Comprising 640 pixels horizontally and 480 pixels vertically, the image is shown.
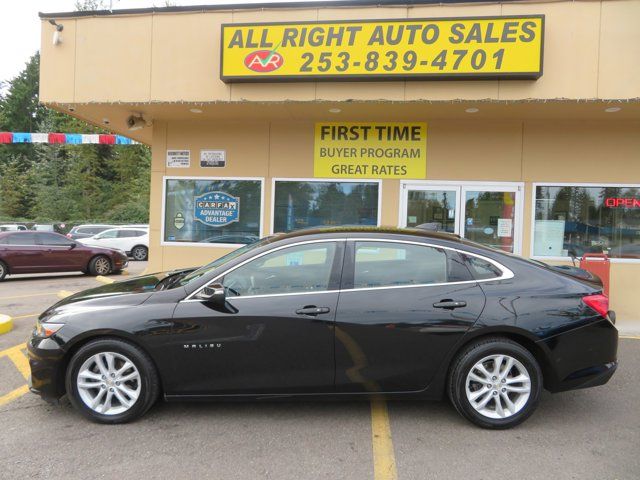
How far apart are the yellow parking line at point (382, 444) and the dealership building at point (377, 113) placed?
4698 millimetres

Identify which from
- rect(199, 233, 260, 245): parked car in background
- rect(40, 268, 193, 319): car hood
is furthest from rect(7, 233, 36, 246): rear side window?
rect(40, 268, 193, 319): car hood

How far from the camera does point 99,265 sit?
14.2 m

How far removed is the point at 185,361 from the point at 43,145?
48.6 metres

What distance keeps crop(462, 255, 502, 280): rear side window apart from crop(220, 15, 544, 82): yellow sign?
3.89 metres

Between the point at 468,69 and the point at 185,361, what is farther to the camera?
the point at 468,69

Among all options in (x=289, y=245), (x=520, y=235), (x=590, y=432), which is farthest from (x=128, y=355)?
(x=520, y=235)

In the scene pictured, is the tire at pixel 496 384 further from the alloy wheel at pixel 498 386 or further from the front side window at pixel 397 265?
the front side window at pixel 397 265

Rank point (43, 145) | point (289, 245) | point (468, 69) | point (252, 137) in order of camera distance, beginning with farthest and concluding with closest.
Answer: point (43, 145) → point (252, 137) → point (468, 69) → point (289, 245)

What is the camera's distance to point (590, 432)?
373 cm

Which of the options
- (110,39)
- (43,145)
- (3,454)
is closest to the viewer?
(3,454)

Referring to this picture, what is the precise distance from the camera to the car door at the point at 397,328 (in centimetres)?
368

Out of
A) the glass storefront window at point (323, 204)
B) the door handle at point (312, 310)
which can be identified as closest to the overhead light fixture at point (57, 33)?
the glass storefront window at point (323, 204)

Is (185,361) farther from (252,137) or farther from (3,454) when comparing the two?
(252,137)

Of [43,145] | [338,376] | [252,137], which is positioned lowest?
[338,376]
